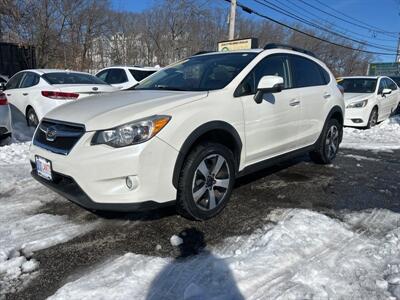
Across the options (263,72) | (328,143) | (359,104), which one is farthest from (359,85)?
(263,72)

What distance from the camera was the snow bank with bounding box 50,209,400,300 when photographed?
7.75 ft

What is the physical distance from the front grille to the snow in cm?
121

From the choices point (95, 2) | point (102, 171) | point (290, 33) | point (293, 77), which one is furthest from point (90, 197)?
point (290, 33)

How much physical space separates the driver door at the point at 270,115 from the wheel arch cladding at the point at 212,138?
7.1 inches

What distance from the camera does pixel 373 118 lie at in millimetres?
10336

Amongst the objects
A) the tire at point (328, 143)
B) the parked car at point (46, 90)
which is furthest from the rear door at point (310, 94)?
the parked car at point (46, 90)

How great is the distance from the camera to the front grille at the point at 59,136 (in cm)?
300

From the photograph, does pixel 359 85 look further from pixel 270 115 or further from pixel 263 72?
pixel 270 115

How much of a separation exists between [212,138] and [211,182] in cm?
45

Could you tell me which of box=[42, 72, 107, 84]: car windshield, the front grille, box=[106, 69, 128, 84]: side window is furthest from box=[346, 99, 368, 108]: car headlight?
the front grille

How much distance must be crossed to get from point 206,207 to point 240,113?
1.04 m

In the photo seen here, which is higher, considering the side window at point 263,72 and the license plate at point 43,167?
the side window at point 263,72

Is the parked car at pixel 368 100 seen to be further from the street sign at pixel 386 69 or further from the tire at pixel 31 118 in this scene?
the street sign at pixel 386 69

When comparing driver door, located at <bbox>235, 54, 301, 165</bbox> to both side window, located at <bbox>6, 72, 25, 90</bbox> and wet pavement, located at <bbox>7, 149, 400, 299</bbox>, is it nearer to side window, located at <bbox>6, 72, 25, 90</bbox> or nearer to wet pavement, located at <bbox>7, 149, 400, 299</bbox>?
wet pavement, located at <bbox>7, 149, 400, 299</bbox>
